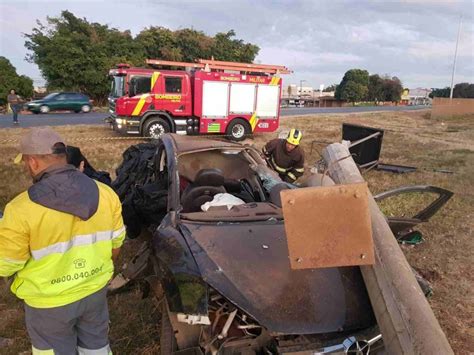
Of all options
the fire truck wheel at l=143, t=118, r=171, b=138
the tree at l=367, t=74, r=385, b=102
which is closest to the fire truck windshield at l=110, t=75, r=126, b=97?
the fire truck wheel at l=143, t=118, r=171, b=138

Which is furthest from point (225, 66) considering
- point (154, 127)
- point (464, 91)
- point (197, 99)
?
point (464, 91)

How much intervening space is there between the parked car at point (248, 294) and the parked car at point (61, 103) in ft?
78.5

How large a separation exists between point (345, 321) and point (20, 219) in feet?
5.34

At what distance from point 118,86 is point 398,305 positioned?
496 inches

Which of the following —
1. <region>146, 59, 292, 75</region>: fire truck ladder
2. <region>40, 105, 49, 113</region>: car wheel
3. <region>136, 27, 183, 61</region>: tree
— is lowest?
<region>40, 105, 49, 113</region>: car wheel

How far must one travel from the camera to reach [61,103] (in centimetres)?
2439

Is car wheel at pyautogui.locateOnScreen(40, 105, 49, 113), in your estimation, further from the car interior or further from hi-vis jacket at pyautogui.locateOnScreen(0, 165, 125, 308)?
hi-vis jacket at pyautogui.locateOnScreen(0, 165, 125, 308)

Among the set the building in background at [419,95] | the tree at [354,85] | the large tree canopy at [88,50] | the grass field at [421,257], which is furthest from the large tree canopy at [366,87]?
the grass field at [421,257]

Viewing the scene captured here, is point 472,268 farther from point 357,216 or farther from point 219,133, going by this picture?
point 219,133

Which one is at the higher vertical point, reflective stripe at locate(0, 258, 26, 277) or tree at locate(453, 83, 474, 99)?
tree at locate(453, 83, 474, 99)

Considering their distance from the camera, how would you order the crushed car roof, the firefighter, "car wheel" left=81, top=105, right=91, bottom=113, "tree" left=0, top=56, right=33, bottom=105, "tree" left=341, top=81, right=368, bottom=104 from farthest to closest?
"tree" left=341, top=81, right=368, bottom=104 < "tree" left=0, top=56, right=33, bottom=105 < "car wheel" left=81, top=105, right=91, bottom=113 < the firefighter < the crushed car roof

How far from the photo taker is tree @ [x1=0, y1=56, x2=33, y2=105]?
29.1m

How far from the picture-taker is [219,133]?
46.1 ft

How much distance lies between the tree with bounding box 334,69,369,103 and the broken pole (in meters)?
71.0
